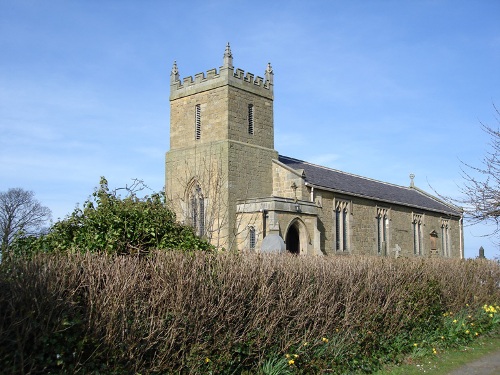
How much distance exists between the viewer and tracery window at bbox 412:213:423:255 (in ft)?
137

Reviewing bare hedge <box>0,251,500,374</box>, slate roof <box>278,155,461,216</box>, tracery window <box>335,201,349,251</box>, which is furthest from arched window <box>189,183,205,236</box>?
bare hedge <box>0,251,500,374</box>

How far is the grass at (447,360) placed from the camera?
10373mm

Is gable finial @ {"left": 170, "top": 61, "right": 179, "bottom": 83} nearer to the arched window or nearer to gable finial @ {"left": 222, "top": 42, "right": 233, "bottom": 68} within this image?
gable finial @ {"left": 222, "top": 42, "right": 233, "bottom": 68}

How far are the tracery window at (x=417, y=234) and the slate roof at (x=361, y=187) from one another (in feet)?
3.15

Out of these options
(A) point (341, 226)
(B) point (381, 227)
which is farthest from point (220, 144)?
(B) point (381, 227)

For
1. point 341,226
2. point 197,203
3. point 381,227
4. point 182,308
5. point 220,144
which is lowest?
point 182,308

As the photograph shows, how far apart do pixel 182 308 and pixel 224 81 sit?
23.2 meters

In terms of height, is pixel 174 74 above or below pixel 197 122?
above

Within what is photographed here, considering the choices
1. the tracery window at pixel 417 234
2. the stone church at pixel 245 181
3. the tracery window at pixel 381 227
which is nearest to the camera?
the stone church at pixel 245 181

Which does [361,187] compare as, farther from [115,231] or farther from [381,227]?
[115,231]

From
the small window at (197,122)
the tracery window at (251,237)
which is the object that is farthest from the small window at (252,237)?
the small window at (197,122)

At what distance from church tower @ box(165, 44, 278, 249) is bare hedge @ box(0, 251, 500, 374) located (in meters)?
16.8

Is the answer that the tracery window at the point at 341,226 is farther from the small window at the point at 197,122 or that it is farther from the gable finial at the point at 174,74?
the gable finial at the point at 174,74

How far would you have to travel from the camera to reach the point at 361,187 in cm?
3800
